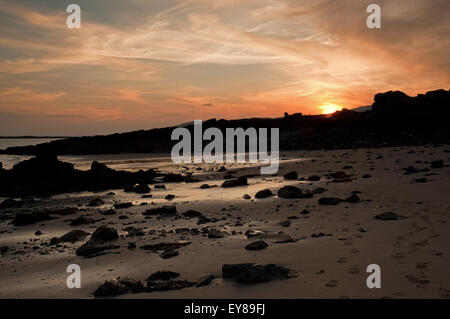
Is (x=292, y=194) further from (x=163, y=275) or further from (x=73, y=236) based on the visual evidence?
(x=163, y=275)

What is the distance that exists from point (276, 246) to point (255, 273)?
1.66m

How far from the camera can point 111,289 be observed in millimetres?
4750

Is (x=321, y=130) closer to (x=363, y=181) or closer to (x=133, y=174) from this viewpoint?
(x=133, y=174)

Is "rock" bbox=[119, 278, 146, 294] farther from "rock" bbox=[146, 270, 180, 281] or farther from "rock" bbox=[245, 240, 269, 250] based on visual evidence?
"rock" bbox=[245, 240, 269, 250]

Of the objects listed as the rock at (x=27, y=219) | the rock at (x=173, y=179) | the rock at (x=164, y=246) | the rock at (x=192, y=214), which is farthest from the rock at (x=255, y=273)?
the rock at (x=173, y=179)

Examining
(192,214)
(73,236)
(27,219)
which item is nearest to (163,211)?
(192,214)

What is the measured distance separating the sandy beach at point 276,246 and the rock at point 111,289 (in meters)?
0.14

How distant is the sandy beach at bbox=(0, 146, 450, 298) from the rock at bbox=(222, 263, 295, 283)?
0.09 m
